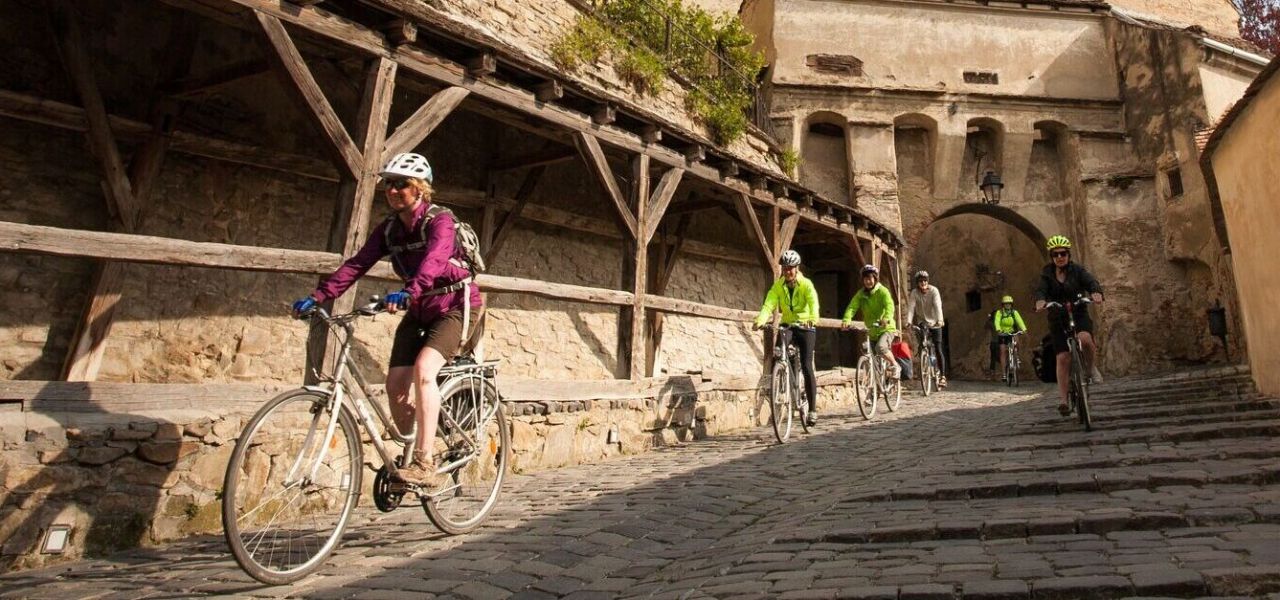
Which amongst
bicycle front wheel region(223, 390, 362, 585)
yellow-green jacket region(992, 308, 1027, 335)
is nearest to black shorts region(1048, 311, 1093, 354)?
bicycle front wheel region(223, 390, 362, 585)

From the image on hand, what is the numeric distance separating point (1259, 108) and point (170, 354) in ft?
31.0

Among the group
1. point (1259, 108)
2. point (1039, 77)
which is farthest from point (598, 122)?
point (1039, 77)

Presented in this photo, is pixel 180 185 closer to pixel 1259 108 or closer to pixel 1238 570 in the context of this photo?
pixel 1238 570

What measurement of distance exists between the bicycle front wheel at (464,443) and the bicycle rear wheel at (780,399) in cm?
319

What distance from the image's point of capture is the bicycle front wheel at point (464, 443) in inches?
148

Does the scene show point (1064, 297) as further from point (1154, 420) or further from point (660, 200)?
point (660, 200)

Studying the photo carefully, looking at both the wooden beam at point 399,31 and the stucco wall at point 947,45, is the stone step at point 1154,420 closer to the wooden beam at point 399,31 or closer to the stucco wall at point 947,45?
the wooden beam at point 399,31

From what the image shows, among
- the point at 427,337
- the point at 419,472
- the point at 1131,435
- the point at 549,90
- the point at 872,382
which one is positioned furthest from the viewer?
the point at 872,382

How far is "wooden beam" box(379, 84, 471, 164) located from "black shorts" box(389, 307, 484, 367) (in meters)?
1.94

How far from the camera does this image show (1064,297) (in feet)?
20.6

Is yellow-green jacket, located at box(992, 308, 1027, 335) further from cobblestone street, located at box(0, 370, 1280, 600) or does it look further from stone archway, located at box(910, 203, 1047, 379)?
cobblestone street, located at box(0, 370, 1280, 600)

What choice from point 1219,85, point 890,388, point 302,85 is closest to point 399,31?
point 302,85

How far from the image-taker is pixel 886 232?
576 inches

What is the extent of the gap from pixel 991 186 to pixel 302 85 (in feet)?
52.6
